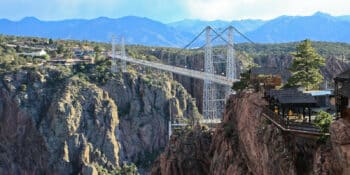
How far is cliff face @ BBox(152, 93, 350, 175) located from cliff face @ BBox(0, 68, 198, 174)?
53.2 meters

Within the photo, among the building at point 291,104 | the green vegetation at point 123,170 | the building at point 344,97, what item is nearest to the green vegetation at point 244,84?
the building at point 291,104

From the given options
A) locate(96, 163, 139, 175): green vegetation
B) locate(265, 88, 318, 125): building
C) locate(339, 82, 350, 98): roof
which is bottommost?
locate(96, 163, 139, 175): green vegetation

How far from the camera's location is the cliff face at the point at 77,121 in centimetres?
11088

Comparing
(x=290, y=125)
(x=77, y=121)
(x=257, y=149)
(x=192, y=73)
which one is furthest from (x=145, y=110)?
(x=290, y=125)

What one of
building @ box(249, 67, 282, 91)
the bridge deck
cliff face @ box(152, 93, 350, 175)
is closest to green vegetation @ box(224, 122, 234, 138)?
cliff face @ box(152, 93, 350, 175)

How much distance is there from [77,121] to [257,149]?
7860 cm

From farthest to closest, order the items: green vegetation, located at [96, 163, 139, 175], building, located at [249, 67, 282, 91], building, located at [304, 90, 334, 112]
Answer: green vegetation, located at [96, 163, 139, 175]
building, located at [249, 67, 282, 91]
building, located at [304, 90, 334, 112]

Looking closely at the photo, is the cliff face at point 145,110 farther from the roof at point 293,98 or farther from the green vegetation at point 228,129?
the roof at point 293,98

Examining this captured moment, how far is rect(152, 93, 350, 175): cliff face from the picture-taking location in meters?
27.8

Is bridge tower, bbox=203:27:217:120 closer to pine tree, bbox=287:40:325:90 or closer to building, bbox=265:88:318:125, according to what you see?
pine tree, bbox=287:40:325:90

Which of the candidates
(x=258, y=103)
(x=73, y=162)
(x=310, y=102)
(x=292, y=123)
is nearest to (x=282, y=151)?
(x=292, y=123)

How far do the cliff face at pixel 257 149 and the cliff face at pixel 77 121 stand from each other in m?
53.2

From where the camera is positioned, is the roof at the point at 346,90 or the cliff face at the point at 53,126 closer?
the roof at the point at 346,90

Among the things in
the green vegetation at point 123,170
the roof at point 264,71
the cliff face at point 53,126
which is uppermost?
the roof at point 264,71
